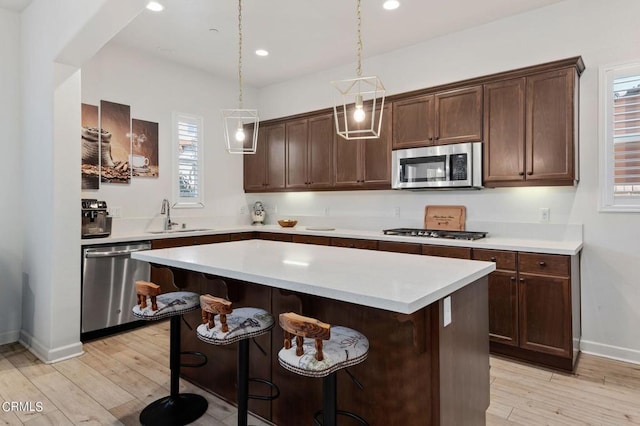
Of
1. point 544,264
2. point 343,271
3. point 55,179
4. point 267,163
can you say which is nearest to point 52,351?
point 55,179

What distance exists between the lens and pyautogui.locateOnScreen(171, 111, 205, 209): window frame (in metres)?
4.75

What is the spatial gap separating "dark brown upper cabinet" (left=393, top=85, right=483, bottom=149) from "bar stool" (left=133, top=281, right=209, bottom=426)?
2698 mm

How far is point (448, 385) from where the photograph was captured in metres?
1.63

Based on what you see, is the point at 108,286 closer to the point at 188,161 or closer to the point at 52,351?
the point at 52,351

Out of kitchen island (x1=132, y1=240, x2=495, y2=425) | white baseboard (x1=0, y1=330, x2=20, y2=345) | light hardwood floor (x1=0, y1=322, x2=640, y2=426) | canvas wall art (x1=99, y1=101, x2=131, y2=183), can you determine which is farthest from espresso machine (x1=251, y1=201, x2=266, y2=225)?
kitchen island (x1=132, y1=240, x2=495, y2=425)

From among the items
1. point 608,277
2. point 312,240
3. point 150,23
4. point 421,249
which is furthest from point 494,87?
point 150,23

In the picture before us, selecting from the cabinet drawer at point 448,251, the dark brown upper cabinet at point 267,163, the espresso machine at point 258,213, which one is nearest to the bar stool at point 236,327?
the cabinet drawer at point 448,251

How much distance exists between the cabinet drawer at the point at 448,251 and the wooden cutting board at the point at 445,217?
2.10 ft

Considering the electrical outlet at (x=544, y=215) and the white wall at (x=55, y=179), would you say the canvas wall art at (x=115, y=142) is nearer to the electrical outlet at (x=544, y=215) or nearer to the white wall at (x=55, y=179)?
the white wall at (x=55, y=179)

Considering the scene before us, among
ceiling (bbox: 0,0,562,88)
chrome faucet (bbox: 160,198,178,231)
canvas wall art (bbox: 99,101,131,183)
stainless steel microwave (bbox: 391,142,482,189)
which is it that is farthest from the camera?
chrome faucet (bbox: 160,198,178,231)

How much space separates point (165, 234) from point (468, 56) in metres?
3.70

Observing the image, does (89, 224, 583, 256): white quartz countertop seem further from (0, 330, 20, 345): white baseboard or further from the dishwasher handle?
(0, 330, 20, 345): white baseboard

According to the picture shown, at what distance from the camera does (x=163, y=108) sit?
4.65 m

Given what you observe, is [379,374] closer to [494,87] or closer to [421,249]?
[421,249]
